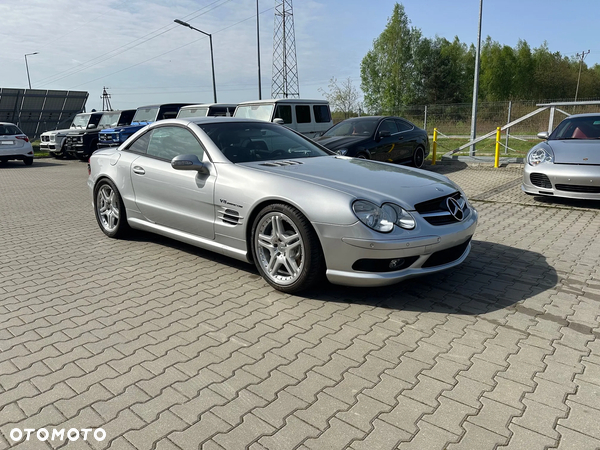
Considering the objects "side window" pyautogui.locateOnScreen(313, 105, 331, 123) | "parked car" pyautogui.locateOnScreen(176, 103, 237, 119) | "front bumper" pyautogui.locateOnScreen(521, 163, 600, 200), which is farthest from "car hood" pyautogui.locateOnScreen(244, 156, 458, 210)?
"parked car" pyautogui.locateOnScreen(176, 103, 237, 119)

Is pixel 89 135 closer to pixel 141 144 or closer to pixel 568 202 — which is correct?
pixel 141 144

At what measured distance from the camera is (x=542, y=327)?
3381mm

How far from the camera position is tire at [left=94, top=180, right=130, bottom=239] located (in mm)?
5719

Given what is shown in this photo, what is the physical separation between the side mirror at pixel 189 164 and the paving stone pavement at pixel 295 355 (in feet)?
3.31

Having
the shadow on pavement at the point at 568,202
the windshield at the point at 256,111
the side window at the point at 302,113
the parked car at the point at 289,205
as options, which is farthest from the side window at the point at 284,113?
the parked car at the point at 289,205

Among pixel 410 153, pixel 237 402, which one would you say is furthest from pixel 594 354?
pixel 410 153

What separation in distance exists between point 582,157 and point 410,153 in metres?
5.20

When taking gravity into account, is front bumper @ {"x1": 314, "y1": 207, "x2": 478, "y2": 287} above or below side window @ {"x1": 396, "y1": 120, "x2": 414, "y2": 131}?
below

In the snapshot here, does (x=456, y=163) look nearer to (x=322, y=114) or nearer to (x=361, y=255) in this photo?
(x=322, y=114)

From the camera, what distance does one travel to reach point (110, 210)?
598cm

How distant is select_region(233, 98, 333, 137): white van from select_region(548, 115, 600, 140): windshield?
276 inches

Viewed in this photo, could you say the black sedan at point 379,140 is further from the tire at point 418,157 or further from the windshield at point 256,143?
the windshield at point 256,143

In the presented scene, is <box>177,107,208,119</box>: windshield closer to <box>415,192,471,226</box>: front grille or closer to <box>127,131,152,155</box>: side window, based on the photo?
<box>127,131,152,155</box>: side window

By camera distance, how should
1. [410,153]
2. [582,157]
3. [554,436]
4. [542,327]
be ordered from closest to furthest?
[554,436] < [542,327] < [582,157] < [410,153]
